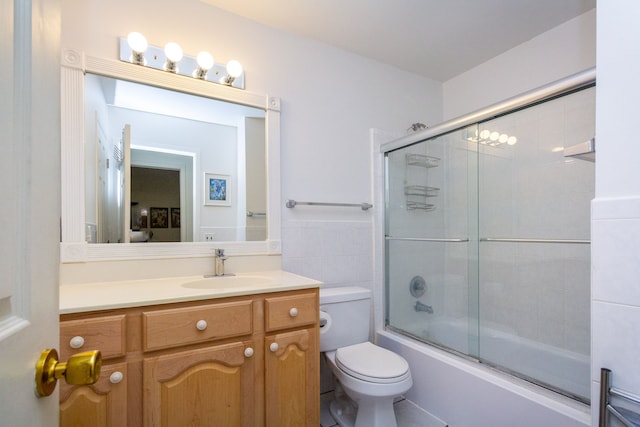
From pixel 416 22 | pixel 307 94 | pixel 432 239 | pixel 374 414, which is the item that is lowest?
pixel 374 414

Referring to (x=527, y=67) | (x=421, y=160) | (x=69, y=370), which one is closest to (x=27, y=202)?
(x=69, y=370)

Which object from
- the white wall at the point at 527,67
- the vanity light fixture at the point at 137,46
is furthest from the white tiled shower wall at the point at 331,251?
the white wall at the point at 527,67

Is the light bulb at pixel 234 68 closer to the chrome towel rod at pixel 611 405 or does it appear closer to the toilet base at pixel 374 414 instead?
the toilet base at pixel 374 414

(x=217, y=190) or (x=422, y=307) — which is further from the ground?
(x=217, y=190)

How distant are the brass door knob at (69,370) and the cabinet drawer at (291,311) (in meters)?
0.92

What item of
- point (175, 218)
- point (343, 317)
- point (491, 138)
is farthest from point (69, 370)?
point (491, 138)

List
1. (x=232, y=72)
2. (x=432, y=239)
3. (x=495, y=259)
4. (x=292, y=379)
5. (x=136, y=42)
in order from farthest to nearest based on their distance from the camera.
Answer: (x=432, y=239), (x=495, y=259), (x=232, y=72), (x=136, y=42), (x=292, y=379)

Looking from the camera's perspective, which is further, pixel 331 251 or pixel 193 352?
pixel 331 251

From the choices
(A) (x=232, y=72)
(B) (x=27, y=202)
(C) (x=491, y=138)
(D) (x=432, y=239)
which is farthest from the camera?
(D) (x=432, y=239)

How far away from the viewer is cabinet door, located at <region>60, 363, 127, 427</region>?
1.00 m

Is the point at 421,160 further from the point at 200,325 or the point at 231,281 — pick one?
the point at 200,325

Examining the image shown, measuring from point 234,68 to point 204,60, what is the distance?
0.16 meters

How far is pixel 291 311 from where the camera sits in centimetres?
140

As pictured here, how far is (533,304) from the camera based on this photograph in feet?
6.46
